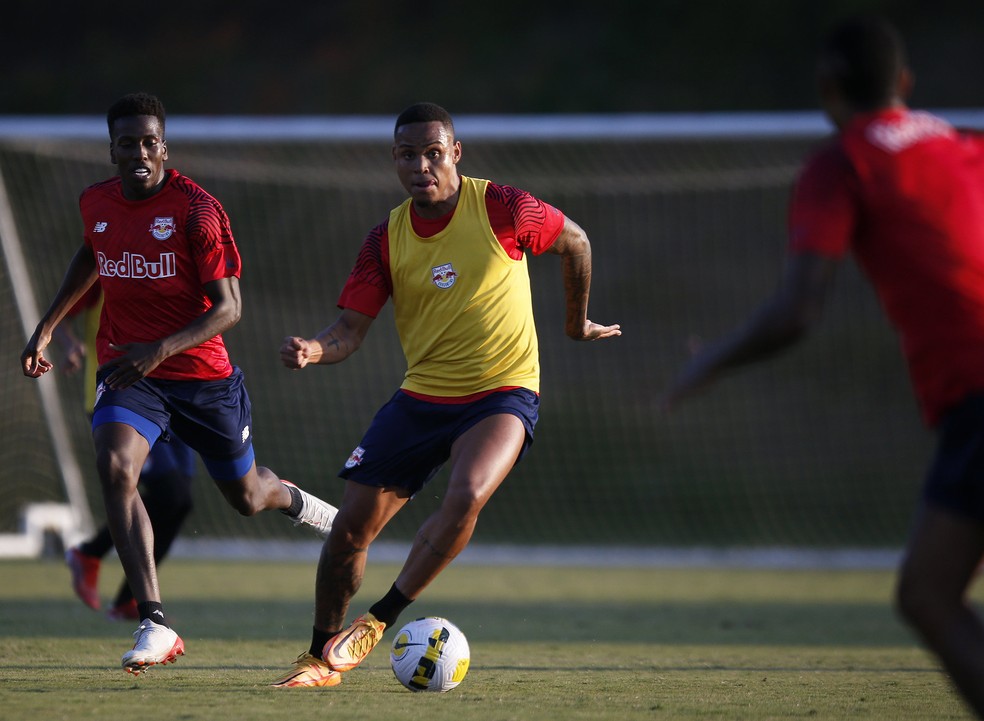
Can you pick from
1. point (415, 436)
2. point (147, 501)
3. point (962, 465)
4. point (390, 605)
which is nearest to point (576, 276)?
point (415, 436)

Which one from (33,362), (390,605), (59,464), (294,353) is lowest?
(59,464)

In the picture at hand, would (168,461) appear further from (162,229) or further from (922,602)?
(922,602)

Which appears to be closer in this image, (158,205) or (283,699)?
(283,699)

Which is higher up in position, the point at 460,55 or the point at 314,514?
the point at 314,514

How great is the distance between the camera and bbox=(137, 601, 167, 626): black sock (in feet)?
17.3

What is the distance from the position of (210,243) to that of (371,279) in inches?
29.0

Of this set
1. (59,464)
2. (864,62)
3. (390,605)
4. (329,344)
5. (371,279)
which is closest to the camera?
(864,62)

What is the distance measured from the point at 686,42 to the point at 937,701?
2413 centimetres

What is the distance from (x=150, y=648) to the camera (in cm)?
506

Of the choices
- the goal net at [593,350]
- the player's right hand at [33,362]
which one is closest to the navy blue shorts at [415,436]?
the player's right hand at [33,362]

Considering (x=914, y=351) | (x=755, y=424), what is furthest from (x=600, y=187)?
(x=914, y=351)

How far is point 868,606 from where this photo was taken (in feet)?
31.3

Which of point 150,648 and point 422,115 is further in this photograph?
point 422,115

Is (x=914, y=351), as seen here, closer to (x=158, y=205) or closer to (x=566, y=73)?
(x=158, y=205)
